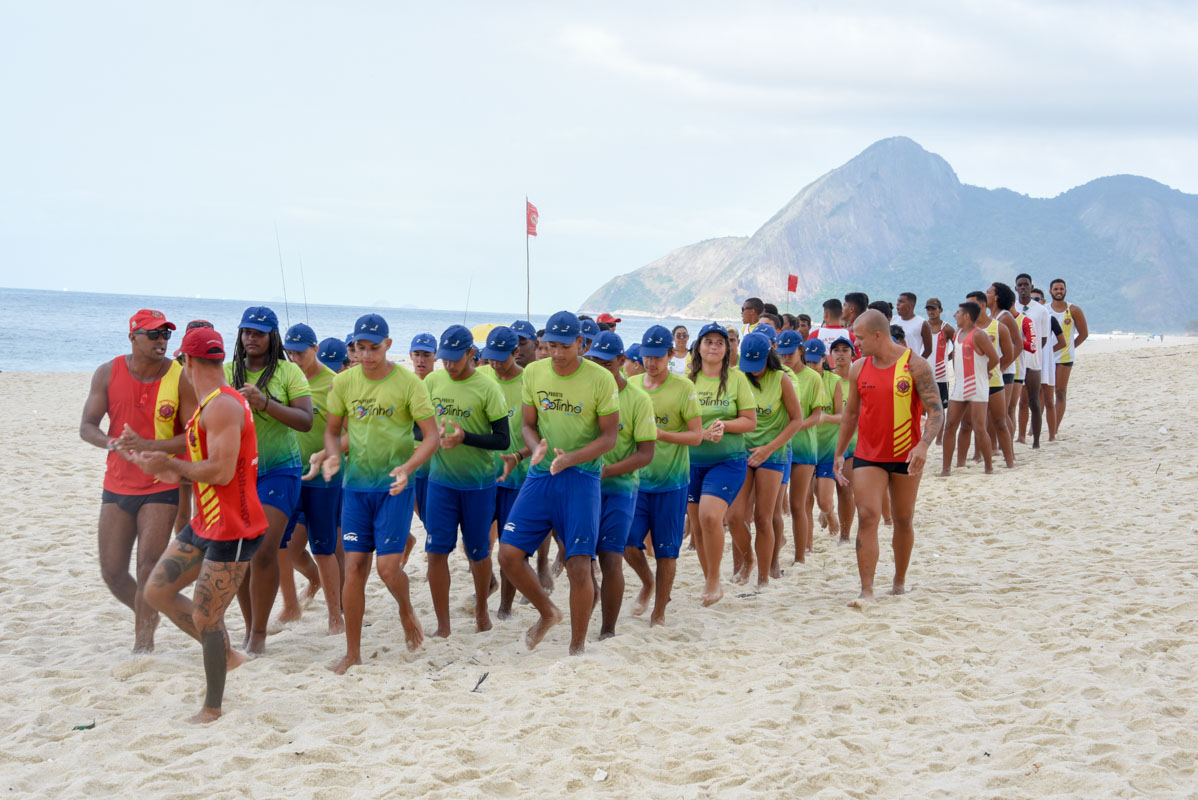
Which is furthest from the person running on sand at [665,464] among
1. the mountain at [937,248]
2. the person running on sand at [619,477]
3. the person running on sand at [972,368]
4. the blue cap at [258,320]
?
the mountain at [937,248]

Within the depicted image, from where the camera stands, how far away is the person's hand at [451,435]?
19.0ft

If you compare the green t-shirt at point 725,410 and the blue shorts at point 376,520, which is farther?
the green t-shirt at point 725,410

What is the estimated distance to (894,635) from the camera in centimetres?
599

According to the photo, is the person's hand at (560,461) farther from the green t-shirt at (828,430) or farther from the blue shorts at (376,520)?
the green t-shirt at (828,430)

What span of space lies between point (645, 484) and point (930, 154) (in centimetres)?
20026

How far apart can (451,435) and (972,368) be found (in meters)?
8.00

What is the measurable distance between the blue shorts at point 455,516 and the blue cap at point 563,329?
1237 millimetres

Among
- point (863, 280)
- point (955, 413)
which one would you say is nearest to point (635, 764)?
point (955, 413)

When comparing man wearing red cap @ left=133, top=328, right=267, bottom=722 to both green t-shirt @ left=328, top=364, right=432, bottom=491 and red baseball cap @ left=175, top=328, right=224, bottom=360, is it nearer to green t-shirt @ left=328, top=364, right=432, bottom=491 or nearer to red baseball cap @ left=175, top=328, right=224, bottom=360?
red baseball cap @ left=175, top=328, right=224, bottom=360

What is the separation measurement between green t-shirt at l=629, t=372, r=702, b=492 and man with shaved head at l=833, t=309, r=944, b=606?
4.07 ft

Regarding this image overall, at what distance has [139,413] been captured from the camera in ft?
17.7

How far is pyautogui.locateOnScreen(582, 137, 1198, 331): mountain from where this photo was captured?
5266 inches

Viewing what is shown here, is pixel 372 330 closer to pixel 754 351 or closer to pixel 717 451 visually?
pixel 717 451

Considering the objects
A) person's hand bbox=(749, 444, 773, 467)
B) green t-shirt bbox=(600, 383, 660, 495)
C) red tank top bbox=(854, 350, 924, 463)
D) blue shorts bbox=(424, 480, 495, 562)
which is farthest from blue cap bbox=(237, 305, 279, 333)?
red tank top bbox=(854, 350, 924, 463)
